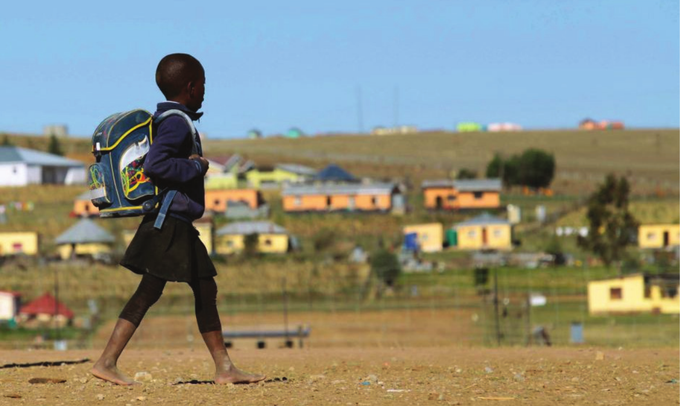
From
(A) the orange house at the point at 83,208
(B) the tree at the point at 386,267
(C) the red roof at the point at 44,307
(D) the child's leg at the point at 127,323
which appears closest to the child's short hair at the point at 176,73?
(D) the child's leg at the point at 127,323

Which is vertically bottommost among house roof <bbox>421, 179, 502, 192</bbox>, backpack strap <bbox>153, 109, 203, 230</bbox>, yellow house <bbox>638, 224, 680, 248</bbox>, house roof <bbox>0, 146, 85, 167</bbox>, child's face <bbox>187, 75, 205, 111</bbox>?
backpack strap <bbox>153, 109, 203, 230</bbox>

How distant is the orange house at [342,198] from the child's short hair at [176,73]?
7169 cm

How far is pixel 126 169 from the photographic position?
22.2 feet

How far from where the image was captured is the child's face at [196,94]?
7059 millimetres

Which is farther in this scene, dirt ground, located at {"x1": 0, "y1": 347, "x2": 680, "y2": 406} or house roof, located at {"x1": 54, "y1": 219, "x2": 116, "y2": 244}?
house roof, located at {"x1": 54, "y1": 219, "x2": 116, "y2": 244}

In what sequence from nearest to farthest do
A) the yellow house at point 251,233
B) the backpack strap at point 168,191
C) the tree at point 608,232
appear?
the backpack strap at point 168,191
the tree at point 608,232
the yellow house at point 251,233

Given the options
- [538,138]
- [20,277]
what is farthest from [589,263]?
[538,138]

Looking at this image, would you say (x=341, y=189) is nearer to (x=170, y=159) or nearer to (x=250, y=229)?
(x=250, y=229)

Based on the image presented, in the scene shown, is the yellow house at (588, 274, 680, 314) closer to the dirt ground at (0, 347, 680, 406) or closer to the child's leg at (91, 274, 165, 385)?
the dirt ground at (0, 347, 680, 406)

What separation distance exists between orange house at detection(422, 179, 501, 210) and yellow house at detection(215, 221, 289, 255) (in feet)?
68.4

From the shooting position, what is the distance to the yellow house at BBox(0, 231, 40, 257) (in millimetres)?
61044

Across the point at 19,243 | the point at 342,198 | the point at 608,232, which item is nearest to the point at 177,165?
the point at 608,232

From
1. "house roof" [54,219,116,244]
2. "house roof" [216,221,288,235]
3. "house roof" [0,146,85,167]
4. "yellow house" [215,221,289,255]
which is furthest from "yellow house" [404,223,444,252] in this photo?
"house roof" [0,146,85,167]

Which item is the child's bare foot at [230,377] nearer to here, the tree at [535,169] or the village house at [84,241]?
the village house at [84,241]
